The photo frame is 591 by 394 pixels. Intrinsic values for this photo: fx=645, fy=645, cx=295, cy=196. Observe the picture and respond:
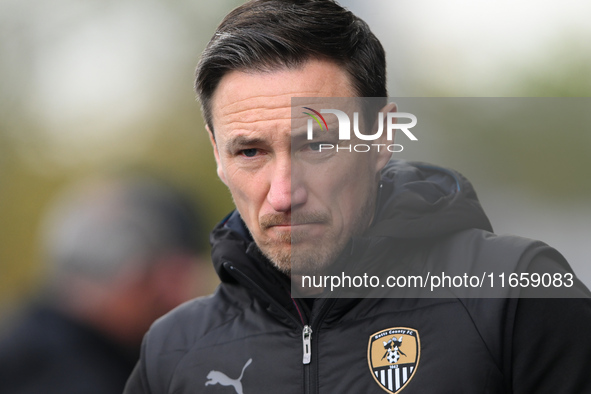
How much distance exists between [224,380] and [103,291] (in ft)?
4.66

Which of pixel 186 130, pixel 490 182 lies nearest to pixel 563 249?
pixel 490 182

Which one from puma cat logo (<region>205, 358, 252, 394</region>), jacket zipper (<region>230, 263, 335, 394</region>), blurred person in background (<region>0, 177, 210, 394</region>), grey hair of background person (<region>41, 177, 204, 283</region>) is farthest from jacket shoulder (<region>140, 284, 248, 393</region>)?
grey hair of background person (<region>41, 177, 204, 283</region>)

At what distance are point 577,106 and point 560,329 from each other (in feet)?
6.79

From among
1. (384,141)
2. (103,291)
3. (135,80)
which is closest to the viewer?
(384,141)

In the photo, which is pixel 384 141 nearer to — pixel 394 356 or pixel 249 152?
pixel 249 152

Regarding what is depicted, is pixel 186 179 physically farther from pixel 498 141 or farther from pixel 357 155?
pixel 357 155

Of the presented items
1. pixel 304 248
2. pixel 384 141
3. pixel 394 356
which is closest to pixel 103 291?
pixel 304 248

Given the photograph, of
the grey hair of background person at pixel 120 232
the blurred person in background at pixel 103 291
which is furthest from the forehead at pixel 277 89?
the grey hair of background person at pixel 120 232

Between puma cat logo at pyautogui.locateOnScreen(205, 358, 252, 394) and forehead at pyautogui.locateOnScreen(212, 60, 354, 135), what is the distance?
611mm

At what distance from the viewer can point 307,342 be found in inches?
59.4

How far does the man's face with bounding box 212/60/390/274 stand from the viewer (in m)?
1.58

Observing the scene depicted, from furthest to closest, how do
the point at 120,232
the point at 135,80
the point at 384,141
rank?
the point at 135,80, the point at 120,232, the point at 384,141

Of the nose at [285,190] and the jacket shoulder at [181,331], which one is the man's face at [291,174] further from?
the jacket shoulder at [181,331]

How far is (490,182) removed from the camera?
201 centimetres
